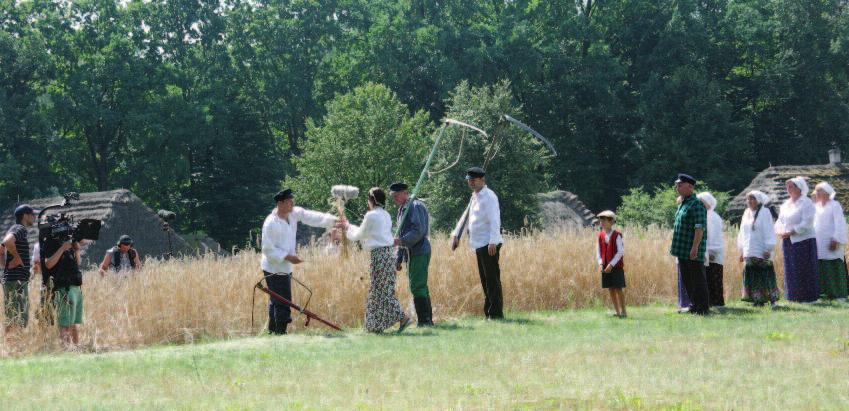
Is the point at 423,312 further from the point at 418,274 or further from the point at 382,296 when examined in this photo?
the point at 382,296

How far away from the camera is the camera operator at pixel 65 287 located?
12.6 metres

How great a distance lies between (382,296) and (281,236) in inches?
50.3

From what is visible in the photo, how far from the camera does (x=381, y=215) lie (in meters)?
12.8

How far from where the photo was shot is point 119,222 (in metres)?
32.1

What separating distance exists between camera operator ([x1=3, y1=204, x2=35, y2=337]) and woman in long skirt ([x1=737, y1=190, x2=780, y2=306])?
9.06 m

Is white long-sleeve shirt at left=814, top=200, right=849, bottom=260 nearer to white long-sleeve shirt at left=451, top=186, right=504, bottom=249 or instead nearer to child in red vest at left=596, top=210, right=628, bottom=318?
child in red vest at left=596, top=210, right=628, bottom=318

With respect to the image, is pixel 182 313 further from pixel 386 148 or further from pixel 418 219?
pixel 386 148

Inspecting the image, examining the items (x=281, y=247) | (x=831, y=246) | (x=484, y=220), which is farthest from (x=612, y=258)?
(x=281, y=247)

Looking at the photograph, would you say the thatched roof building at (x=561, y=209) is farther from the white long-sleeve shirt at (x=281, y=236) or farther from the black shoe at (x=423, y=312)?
the white long-sleeve shirt at (x=281, y=236)

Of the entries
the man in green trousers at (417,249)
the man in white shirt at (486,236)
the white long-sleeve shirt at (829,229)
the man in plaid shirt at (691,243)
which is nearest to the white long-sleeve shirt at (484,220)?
the man in white shirt at (486,236)

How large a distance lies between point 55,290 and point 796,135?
1847 inches

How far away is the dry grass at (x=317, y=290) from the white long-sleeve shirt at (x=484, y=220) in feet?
4.10

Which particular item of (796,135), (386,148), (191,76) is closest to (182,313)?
(386,148)

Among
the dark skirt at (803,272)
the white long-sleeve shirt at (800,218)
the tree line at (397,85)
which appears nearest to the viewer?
the white long-sleeve shirt at (800,218)
